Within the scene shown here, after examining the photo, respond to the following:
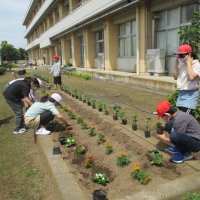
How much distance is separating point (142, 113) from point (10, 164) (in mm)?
3936

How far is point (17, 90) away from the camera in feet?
20.8

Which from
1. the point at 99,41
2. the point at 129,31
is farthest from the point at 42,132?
the point at 99,41

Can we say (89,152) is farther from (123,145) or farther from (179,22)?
(179,22)

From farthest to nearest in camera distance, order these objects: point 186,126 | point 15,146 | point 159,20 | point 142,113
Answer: point 159,20
point 142,113
point 15,146
point 186,126

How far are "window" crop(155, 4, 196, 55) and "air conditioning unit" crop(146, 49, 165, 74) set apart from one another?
0.62 meters

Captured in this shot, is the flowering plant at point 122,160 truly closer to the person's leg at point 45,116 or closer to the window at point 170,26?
the person's leg at point 45,116

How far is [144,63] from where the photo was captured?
1383cm

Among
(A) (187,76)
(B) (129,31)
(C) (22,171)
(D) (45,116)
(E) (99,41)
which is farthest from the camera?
(E) (99,41)

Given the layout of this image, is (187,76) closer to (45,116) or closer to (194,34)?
(194,34)

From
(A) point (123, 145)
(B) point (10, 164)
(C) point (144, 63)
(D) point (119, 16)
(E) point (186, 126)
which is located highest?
(D) point (119, 16)

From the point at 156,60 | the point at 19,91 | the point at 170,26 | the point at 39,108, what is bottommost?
the point at 39,108

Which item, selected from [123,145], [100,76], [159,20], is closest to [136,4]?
[159,20]

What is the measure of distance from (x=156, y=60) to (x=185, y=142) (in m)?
9.09

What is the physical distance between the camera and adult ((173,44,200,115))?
426 centimetres
